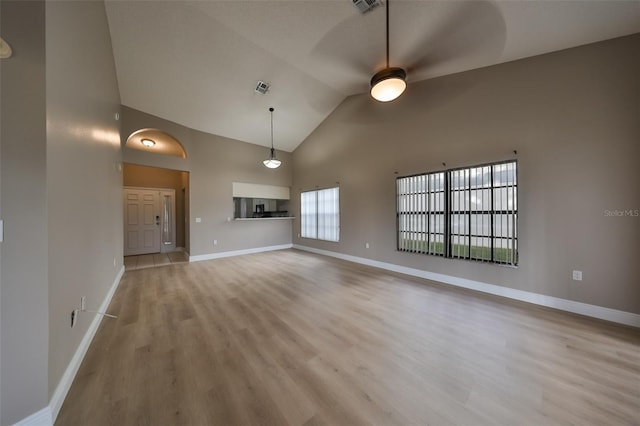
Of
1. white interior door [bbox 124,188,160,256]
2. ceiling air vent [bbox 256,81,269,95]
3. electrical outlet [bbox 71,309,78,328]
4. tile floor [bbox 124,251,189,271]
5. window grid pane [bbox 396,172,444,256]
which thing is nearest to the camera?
electrical outlet [bbox 71,309,78,328]

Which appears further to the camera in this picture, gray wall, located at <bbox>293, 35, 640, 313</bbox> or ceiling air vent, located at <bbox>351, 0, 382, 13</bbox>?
ceiling air vent, located at <bbox>351, 0, 382, 13</bbox>

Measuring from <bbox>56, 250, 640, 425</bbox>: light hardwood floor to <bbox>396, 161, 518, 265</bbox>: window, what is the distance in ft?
2.57

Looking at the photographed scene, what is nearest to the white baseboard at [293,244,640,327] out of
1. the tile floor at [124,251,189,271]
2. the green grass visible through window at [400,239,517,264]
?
the green grass visible through window at [400,239,517,264]

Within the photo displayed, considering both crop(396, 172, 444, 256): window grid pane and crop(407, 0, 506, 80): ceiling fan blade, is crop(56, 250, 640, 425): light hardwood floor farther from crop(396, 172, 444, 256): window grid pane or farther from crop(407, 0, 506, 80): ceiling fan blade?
crop(407, 0, 506, 80): ceiling fan blade

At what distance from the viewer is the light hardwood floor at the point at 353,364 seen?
1318mm

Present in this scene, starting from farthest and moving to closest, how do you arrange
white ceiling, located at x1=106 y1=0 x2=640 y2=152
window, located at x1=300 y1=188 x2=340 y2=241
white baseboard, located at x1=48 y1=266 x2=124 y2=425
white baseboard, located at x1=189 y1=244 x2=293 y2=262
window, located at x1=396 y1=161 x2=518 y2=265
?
1. window, located at x1=300 y1=188 x2=340 y2=241
2. white baseboard, located at x1=189 y1=244 x2=293 y2=262
3. window, located at x1=396 y1=161 x2=518 y2=265
4. white ceiling, located at x1=106 y1=0 x2=640 y2=152
5. white baseboard, located at x1=48 y1=266 x2=124 y2=425

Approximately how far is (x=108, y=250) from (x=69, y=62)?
2.45m

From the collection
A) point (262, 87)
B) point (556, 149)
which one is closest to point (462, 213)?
point (556, 149)

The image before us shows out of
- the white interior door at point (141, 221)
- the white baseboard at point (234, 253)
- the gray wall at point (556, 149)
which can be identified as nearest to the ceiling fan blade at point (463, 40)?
the gray wall at point (556, 149)

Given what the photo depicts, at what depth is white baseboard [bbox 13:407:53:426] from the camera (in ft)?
3.81

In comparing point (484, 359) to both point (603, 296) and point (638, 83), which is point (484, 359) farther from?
point (638, 83)

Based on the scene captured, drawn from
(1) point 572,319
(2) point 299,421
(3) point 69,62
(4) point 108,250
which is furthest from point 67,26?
(1) point 572,319

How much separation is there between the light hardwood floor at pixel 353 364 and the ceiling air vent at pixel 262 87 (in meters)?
3.89

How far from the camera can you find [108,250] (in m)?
2.98
